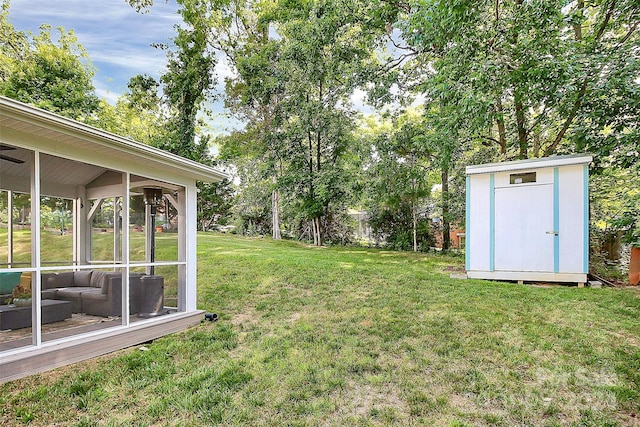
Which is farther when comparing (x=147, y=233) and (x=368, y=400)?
(x=147, y=233)

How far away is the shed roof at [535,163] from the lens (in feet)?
21.4

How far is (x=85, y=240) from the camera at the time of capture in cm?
602

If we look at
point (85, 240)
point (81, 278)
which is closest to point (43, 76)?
point (85, 240)

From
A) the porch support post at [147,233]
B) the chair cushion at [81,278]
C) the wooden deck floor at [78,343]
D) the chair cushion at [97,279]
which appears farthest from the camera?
the chair cushion at [81,278]

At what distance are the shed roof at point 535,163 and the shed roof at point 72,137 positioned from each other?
19.0 feet

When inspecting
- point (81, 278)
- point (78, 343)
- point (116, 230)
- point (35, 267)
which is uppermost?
point (116, 230)

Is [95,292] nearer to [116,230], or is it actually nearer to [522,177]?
[116,230]

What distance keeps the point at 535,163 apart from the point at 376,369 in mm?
5581

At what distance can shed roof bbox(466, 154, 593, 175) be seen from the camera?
6527mm

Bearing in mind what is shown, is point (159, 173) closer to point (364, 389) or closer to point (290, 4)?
point (364, 389)

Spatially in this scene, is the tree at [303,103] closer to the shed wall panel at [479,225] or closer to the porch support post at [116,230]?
the shed wall panel at [479,225]

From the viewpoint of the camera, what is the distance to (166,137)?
651 inches

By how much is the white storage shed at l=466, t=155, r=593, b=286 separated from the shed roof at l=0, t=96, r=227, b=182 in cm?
588

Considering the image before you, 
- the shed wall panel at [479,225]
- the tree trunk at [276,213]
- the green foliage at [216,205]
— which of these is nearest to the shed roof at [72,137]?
the shed wall panel at [479,225]
